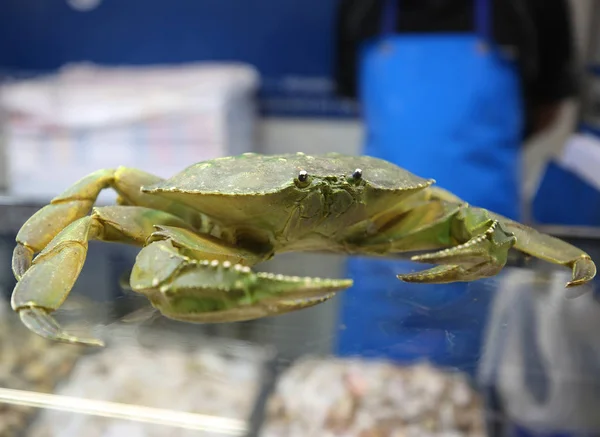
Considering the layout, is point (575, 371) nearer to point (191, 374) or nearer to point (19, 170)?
point (191, 374)

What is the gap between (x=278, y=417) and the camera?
3.41 ft

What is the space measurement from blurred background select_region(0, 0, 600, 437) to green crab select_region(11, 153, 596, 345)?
0.07 meters

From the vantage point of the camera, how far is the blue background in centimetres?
180

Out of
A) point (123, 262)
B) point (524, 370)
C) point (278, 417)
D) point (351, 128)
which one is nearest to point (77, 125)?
point (351, 128)

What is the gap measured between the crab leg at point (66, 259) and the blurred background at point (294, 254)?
37mm

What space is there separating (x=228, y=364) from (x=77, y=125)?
3.15 feet

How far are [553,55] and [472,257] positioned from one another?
1143mm

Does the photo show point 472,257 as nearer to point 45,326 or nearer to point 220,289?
point 220,289

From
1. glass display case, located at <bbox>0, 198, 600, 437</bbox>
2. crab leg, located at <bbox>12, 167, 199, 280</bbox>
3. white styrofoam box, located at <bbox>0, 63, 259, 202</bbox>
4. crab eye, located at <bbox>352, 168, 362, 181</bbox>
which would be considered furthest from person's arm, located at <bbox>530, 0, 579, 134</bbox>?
crab leg, located at <bbox>12, 167, 199, 280</bbox>

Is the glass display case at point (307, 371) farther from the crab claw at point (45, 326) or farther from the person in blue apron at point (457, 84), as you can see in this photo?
the person in blue apron at point (457, 84)

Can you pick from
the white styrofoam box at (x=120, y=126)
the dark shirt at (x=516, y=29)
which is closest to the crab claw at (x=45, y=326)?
the white styrofoam box at (x=120, y=126)

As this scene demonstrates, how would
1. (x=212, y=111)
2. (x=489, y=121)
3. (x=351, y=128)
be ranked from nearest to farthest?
(x=489, y=121), (x=212, y=111), (x=351, y=128)

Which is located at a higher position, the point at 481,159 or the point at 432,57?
the point at 432,57

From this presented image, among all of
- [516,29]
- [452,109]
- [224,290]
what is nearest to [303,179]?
[224,290]
